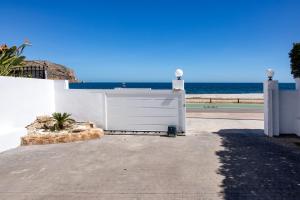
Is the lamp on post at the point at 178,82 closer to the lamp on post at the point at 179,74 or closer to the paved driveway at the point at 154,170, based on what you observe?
the lamp on post at the point at 179,74

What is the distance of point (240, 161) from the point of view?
26.3ft

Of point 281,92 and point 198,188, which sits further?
point 281,92

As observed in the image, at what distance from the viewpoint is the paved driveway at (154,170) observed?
19.0 feet

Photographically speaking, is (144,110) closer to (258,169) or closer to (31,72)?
(31,72)

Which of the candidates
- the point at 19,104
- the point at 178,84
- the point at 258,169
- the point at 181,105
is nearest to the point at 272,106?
the point at 181,105

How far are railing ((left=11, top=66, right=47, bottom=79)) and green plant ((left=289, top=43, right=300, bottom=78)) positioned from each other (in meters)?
11.6

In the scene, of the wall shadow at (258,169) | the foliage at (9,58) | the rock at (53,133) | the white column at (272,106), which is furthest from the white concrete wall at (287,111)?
the foliage at (9,58)

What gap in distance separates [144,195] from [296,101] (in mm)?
9074

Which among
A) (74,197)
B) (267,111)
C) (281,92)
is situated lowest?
(74,197)

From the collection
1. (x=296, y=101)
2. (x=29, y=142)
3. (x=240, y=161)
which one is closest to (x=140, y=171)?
(x=240, y=161)

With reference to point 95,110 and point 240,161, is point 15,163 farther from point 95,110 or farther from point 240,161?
point 240,161

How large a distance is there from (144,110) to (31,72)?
6.39 meters

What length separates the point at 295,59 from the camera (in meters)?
10.1

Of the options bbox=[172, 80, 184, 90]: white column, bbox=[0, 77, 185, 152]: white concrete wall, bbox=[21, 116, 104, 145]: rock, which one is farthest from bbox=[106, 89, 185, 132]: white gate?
bbox=[21, 116, 104, 145]: rock
